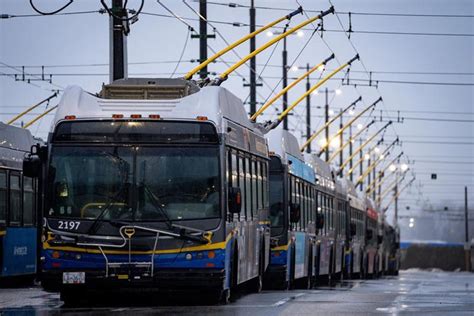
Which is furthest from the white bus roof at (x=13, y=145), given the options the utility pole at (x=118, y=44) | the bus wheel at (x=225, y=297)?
the bus wheel at (x=225, y=297)

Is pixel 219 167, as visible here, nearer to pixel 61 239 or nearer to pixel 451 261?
pixel 61 239

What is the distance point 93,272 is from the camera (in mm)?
20047

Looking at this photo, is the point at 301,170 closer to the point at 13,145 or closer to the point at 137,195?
the point at 13,145

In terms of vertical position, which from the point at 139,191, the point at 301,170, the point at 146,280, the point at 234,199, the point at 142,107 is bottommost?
the point at 146,280

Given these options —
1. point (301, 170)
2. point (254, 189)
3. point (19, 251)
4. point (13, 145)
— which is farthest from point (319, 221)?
point (254, 189)

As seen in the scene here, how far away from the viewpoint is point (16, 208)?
2923 centimetres

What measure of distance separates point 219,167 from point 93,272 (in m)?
2.32

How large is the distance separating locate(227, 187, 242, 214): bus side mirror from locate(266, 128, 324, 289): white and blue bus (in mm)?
8688

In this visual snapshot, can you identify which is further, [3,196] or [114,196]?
[3,196]

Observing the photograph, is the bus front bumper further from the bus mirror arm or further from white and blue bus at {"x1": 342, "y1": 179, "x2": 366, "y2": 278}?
white and blue bus at {"x1": 342, "y1": 179, "x2": 366, "y2": 278}

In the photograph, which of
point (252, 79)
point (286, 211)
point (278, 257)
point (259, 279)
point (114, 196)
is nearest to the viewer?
point (114, 196)

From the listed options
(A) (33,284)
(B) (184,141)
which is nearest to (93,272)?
(B) (184,141)

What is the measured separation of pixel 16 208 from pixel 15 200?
198 mm

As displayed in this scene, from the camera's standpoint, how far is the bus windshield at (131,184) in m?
20.2
